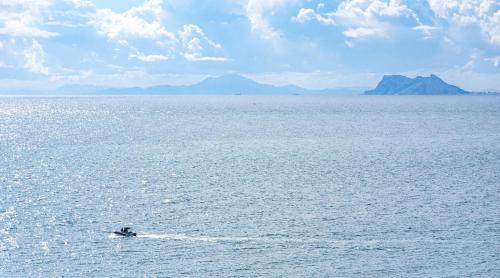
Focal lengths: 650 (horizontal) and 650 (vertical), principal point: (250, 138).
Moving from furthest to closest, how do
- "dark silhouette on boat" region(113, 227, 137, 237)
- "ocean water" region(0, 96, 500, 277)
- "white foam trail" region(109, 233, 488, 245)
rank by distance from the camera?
"dark silhouette on boat" region(113, 227, 137, 237), "white foam trail" region(109, 233, 488, 245), "ocean water" region(0, 96, 500, 277)

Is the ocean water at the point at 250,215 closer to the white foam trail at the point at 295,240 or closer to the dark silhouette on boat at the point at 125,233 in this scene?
the white foam trail at the point at 295,240

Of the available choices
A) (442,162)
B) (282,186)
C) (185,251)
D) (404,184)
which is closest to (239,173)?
(282,186)

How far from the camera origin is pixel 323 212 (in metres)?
88.2

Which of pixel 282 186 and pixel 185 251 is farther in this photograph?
pixel 282 186

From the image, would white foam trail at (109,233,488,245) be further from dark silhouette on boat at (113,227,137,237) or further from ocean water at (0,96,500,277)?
dark silhouette on boat at (113,227,137,237)

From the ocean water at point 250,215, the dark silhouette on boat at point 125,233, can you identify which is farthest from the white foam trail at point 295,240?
the dark silhouette on boat at point 125,233

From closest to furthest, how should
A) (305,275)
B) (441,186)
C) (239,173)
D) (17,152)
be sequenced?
(305,275), (441,186), (239,173), (17,152)

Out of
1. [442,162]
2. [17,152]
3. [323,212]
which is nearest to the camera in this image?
[323,212]

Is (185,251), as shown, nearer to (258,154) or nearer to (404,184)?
(404,184)

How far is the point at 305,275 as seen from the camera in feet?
205

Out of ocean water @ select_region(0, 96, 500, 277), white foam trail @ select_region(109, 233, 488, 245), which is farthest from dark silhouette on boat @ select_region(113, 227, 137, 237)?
ocean water @ select_region(0, 96, 500, 277)

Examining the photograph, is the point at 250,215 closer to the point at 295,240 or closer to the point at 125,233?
the point at 295,240

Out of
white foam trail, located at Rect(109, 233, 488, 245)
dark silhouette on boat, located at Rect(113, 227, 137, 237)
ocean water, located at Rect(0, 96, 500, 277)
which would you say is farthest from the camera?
dark silhouette on boat, located at Rect(113, 227, 137, 237)

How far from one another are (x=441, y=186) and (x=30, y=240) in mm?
67657
